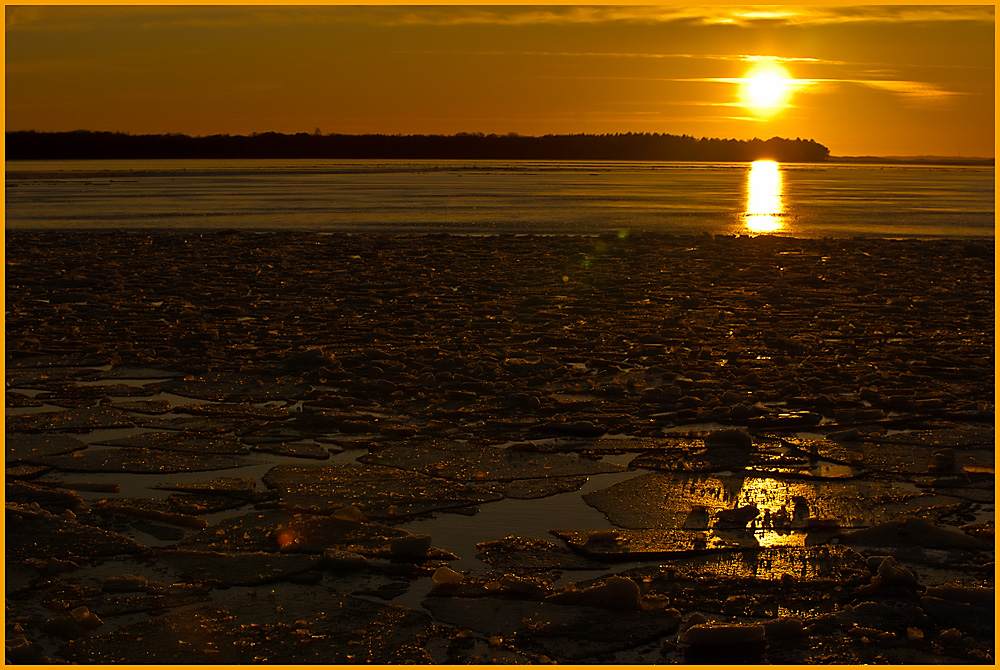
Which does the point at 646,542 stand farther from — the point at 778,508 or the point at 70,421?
the point at 70,421

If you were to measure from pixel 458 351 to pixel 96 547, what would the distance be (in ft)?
12.9

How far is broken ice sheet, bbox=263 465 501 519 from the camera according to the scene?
469cm

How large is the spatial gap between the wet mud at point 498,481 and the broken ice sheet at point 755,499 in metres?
0.02

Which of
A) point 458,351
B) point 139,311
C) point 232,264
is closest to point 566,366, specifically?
point 458,351

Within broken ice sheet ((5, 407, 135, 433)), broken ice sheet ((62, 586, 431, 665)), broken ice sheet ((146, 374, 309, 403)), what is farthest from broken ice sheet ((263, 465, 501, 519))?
broken ice sheet ((146, 374, 309, 403))

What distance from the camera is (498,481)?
16.5ft

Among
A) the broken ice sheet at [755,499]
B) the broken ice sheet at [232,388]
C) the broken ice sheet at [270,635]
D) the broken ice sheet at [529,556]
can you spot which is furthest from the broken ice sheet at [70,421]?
the broken ice sheet at [755,499]

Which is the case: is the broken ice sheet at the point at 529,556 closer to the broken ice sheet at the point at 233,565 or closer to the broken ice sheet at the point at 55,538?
the broken ice sheet at the point at 233,565

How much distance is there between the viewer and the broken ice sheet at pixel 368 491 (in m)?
4.69

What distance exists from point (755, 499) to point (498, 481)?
1209 millimetres

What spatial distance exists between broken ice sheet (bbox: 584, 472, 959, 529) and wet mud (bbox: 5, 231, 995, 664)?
0.07ft

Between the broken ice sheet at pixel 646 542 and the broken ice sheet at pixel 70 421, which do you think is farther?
the broken ice sheet at pixel 70 421

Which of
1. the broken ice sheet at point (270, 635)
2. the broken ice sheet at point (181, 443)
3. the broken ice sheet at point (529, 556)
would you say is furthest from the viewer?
the broken ice sheet at point (181, 443)

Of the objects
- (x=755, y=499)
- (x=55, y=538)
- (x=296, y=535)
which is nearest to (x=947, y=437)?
(x=755, y=499)
